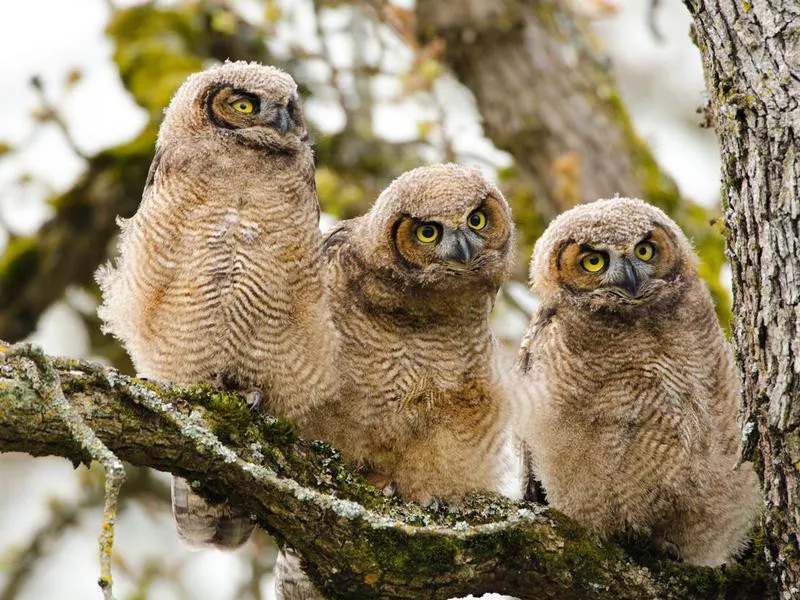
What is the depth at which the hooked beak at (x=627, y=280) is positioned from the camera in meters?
4.35

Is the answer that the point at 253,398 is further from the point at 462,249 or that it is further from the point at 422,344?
the point at 462,249

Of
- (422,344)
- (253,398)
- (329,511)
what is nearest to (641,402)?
(422,344)

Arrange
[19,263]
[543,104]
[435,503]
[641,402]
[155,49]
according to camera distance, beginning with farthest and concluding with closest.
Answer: [155,49] → [543,104] → [19,263] → [435,503] → [641,402]

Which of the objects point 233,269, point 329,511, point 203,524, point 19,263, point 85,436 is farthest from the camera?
point 19,263

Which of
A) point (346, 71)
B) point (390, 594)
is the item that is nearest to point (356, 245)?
point (390, 594)

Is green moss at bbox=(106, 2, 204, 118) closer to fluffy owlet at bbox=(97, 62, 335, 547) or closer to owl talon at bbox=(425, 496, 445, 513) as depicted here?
fluffy owlet at bbox=(97, 62, 335, 547)

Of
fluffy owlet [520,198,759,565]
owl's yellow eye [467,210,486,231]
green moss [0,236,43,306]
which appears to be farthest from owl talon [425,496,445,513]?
green moss [0,236,43,306]

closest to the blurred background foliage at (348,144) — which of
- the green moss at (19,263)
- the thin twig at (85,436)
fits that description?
the green moss at (19,263)

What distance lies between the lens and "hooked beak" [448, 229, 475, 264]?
14.4ft

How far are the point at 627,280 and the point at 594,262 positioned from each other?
0.23 metres

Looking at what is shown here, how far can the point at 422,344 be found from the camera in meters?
4.46

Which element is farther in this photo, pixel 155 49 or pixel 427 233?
pixel 155 49

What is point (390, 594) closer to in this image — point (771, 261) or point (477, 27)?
point (771, 261)

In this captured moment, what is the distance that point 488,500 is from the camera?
4.26 m
